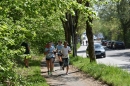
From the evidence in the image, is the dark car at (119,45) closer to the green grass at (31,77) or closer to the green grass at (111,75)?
the green grass at (31,77)

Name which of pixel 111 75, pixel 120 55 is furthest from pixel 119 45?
pixel 111 75

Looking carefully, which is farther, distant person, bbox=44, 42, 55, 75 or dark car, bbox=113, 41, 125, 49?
dark car, bbox=113, 41, 125, 49

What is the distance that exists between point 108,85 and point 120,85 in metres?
1.08

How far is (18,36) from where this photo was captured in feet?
29.9

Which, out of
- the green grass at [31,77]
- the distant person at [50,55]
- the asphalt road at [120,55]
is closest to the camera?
the green grass at [31,77]

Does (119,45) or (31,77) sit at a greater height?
(119,45)

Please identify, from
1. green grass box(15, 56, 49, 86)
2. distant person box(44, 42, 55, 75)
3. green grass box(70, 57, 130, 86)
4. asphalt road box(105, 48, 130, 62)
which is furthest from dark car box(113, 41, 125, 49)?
distant person box(44, 42, 55, 75)

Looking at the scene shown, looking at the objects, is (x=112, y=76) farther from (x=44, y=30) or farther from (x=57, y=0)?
(x=44, y=30)

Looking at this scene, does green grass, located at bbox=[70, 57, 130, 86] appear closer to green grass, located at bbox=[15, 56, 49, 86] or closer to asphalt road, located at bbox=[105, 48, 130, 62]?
green grass, located at bbox=[15, 56, 49, 86]

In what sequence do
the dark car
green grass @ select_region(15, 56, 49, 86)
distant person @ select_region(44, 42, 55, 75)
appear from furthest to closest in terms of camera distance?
1. the dark car
2. distant person @ select_region(44, 42, 55, 75)
3. green grass @ select_region(15, 56, 49, 86)

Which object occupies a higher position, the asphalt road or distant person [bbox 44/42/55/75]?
distant person [bbox 44/42/55/75]

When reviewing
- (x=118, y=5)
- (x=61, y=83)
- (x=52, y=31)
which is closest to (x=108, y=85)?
(x=61, y=83)

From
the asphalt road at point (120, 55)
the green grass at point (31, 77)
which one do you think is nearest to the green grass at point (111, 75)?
the green grass at point (31, 77)

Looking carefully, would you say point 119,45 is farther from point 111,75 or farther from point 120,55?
point 111,75
